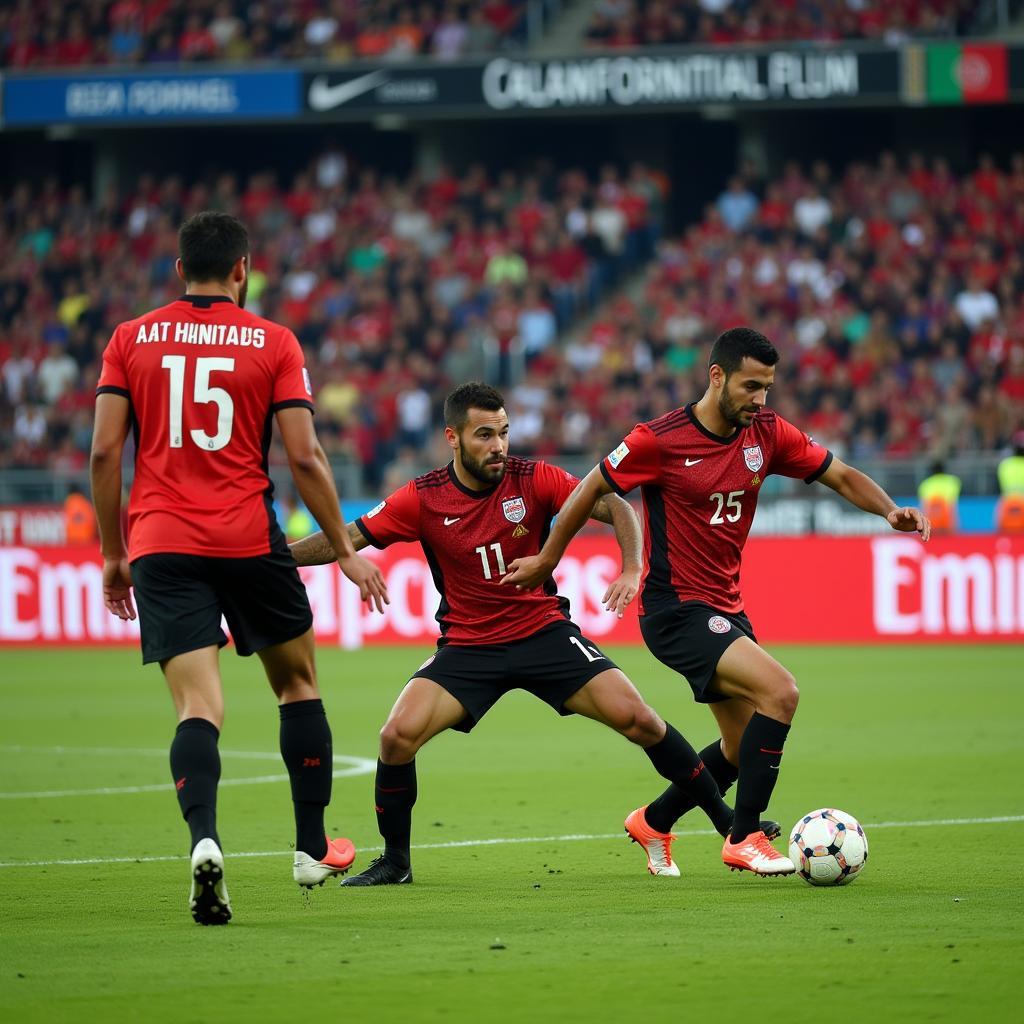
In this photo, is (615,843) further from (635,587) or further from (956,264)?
(956,264)

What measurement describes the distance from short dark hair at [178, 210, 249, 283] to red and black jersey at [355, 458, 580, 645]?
151cm

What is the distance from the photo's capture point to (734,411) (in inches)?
306

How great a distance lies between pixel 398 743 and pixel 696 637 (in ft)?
4.05

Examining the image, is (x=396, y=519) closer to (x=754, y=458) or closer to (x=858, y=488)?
(x=754, y=458)

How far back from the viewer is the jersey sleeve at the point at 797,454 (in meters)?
8.03

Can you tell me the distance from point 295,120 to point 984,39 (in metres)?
11.8

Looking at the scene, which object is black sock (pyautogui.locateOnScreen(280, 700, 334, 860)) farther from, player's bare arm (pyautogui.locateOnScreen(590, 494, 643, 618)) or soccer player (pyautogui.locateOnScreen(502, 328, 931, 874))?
player's bare arm (pyautogui.locateOnScreen(590, 494, 643, 618))

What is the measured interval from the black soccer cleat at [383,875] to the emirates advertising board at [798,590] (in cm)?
1321

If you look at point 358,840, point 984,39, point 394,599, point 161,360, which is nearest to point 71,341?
point 394,599

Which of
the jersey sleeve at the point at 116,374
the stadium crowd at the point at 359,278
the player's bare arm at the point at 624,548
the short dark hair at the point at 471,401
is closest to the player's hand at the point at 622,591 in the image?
the player's bare arm at the point at 624,548

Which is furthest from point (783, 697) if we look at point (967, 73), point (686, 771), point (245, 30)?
point (245, 30)

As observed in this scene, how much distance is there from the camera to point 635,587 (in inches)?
289

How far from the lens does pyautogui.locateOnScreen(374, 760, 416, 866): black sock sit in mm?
7586

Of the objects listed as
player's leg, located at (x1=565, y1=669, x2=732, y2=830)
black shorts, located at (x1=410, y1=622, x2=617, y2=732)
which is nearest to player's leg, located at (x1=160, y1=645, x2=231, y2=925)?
black shorts, located at (x1=410, y1=622, x2=617, y2=732)
